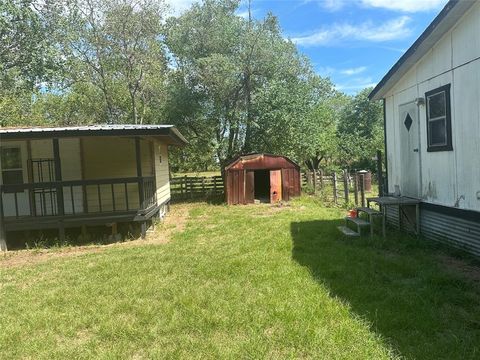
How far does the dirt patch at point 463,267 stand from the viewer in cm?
547

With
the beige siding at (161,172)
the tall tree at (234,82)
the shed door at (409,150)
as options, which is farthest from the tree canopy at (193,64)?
the shed door at (409,150)

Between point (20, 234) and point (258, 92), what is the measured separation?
1262 centimetres

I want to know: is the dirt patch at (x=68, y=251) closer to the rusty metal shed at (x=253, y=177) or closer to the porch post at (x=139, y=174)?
the porch post at (x=139, y=174)

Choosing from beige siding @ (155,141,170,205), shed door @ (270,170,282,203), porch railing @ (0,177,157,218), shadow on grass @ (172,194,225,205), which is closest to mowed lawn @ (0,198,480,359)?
porch railing @ (0,177,157,218)

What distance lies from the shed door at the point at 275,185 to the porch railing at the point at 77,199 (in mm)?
7081

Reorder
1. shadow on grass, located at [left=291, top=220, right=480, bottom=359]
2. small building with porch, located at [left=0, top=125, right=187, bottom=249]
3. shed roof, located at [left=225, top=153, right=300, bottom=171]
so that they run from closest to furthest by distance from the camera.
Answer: shadow on grass, located at [left=291, top=220, right=480, bottom=359], small building with porch, located at [left=0, top=125, right=187, bottom=249], shed roof, located at [left=225, top=153, right=300, bottom=171]

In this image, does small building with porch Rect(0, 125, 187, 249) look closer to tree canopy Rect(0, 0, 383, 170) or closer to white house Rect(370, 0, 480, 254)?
white house Rect(370, 0, 480, 254)

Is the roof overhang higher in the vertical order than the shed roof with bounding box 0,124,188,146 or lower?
higher

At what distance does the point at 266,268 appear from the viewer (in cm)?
620

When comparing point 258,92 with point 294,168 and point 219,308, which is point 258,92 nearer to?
point 294,168

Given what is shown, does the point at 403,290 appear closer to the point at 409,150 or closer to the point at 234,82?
the point at 409,150

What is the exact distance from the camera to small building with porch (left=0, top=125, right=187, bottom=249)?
9.09 m

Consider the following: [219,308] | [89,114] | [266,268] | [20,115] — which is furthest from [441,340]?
[20,115]

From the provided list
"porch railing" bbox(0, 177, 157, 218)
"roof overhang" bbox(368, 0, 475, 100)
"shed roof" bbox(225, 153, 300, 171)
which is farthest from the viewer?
"shed roof" bbox(225, 153, 300, 171)
